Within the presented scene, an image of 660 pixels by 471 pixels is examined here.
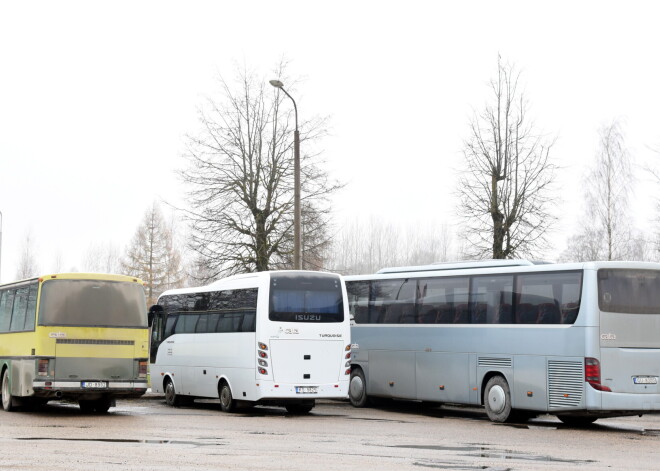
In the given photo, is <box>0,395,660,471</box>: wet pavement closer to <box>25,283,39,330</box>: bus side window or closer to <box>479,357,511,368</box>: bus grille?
<box>479,357,511,368</box>: bus grille

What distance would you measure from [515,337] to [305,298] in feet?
15.3

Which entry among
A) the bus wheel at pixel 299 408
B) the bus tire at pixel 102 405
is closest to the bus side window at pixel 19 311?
the bus tire at pixel 102 405

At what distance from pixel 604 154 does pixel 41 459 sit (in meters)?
47.1

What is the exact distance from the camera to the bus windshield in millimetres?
21219

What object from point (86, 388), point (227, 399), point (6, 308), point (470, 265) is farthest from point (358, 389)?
point (6, 308)

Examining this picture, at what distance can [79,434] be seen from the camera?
666 inches

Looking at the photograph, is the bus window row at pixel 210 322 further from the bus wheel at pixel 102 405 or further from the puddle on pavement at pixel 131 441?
the puddle on pavement at pixel 131 441

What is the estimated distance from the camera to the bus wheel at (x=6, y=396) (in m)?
22.6

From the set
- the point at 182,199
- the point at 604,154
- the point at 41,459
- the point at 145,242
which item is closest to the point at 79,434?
the point at 41,459

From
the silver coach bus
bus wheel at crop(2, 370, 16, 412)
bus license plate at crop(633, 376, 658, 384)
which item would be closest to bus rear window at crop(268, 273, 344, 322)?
the silver coach bus

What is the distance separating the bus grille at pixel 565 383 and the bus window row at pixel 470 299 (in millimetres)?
858

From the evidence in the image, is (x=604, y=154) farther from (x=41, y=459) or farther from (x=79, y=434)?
(x=41, y=459)

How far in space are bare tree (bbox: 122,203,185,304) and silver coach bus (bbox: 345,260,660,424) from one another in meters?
58.0

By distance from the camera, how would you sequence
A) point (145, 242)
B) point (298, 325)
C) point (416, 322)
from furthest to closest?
point (145, 242), point (416, 322), point (298, 325)
